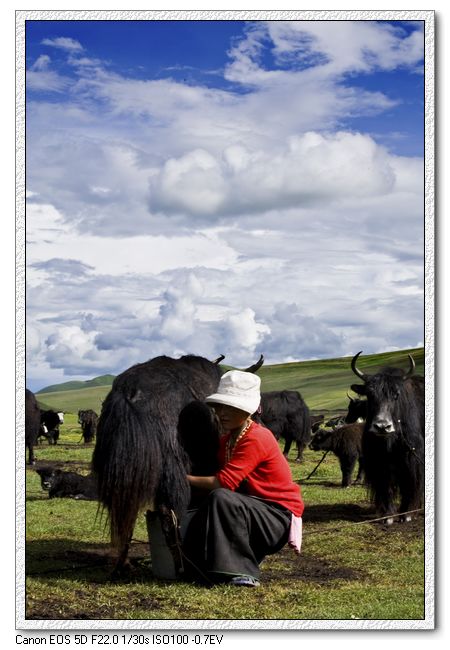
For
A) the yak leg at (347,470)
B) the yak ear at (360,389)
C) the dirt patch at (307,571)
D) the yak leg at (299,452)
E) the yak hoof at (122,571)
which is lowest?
the yak leg at (299,452)

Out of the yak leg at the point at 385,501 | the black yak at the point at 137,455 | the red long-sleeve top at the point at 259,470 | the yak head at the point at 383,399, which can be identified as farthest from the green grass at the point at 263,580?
the yak head at the point at 383,399

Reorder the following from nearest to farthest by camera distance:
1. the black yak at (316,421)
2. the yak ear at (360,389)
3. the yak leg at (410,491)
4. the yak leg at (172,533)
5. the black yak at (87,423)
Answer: the yak leg at (172,533), the yak ear at (360,389), the yak leg at (410,491), the black yak at (87,423), the black yak at (316,421)

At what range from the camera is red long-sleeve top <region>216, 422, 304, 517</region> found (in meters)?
5.04

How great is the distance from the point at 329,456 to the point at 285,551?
428 inches

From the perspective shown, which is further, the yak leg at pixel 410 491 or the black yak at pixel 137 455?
the yak leg at pixel 410 491

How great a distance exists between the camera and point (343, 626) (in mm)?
4539

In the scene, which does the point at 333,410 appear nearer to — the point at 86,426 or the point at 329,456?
the point at 329,456

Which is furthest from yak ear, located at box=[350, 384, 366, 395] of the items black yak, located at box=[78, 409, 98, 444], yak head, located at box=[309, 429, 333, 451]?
black yak, located at box=[78, 409, 98, 444]

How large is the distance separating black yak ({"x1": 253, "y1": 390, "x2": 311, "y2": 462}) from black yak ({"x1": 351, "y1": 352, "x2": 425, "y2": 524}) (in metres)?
8.39

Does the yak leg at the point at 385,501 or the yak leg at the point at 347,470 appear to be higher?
the yak leg at the point at 385,501

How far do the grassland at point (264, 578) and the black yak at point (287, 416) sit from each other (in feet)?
25.5

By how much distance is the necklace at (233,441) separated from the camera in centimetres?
511

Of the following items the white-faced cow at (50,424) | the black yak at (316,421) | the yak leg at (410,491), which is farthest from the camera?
the black yak at (316,421)

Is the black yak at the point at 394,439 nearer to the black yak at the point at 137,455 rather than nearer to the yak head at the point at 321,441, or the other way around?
the black yak at the point at 137,455
